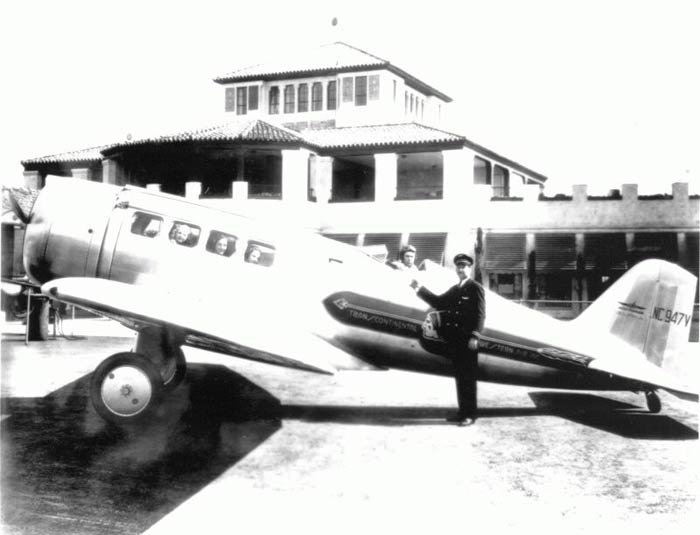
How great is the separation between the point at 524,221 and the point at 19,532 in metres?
24.7

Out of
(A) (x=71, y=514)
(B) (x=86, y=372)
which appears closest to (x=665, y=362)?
(A) (x=71, y=514)

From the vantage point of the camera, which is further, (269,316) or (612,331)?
(612,331)

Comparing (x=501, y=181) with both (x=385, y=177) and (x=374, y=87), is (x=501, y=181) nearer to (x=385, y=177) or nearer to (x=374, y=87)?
(x=374, y=87)

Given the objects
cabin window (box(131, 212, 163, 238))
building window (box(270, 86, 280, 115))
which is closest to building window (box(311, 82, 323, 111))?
building window (box(270, 86, 280, 115))

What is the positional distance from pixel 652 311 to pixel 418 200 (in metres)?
21.6

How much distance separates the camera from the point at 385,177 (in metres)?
29.5

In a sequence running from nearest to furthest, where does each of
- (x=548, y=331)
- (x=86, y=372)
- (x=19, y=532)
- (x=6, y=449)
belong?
(x=19, y=532) < (x=6, y=449) < (x=548, y=331) < (x=86, y=372)

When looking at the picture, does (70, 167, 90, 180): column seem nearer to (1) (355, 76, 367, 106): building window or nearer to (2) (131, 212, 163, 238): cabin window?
(1) (355, 76, 367, 106): building window

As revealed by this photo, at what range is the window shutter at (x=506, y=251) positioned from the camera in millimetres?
26891

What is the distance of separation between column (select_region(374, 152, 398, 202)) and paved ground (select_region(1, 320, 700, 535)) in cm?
2047

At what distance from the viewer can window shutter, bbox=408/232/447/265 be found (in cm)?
2598

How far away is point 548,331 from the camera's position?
7602mm

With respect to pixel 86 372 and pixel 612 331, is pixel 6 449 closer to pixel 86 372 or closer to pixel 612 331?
pixel 86 372

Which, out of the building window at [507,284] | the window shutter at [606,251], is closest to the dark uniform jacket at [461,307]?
the building window at [507,284]
